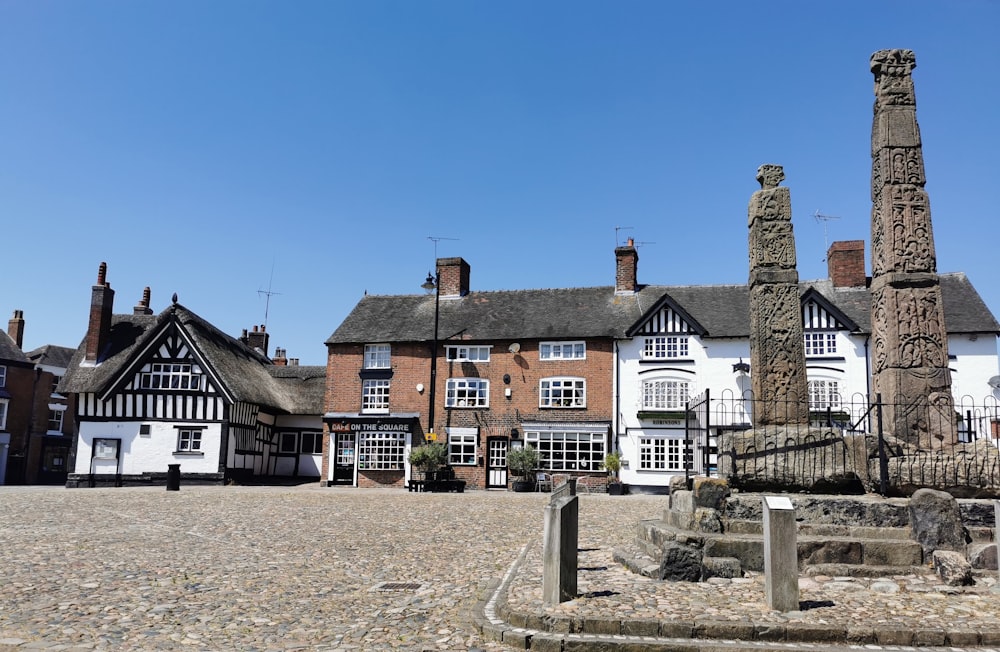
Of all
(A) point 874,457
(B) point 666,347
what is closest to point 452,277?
(B) point 666,347

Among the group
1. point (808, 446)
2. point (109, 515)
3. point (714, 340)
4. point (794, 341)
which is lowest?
point (109, 515)

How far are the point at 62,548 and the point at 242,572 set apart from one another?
3811 mm

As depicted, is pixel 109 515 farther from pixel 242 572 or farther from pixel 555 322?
pixel 555 322

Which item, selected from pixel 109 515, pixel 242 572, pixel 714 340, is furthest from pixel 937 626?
pixel 714 340

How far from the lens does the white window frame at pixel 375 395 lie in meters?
33.6

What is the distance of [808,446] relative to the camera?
32.3ft

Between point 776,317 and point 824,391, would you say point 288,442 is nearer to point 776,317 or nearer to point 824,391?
point 824,391

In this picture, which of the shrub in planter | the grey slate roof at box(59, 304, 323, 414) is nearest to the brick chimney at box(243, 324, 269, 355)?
the grey slate roof at box(59, 304, 323, 414)

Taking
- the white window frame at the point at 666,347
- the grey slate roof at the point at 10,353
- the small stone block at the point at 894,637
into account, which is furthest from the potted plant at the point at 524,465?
the grey slate roof at the point at 10,353

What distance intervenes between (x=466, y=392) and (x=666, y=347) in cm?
863

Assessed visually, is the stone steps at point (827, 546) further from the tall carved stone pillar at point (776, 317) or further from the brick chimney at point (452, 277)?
the brick chimney at point (452, 277)

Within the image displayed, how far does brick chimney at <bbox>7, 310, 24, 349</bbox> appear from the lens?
46156 millimetres

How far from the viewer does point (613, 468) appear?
30406mm

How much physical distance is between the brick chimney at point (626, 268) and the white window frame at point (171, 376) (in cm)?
1913
